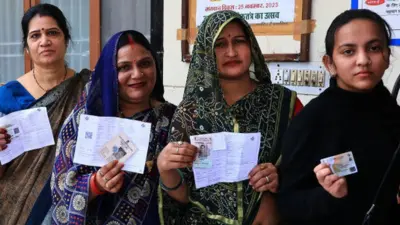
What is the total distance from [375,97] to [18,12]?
185 inches

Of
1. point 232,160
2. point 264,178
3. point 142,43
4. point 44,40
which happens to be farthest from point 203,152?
point 44,40

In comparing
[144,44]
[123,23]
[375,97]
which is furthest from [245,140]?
[123,23]

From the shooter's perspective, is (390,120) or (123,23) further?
(123,23)

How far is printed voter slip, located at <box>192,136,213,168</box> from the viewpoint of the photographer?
1.87 m

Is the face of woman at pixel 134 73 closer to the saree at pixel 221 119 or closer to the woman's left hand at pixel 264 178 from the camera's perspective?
the saree at pixel 221 119

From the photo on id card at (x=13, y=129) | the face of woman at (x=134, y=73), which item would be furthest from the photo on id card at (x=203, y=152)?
the photo on id card at (x=13, y=129)

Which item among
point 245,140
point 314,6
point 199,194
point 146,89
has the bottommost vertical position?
point 199,194

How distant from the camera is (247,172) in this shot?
1.91 m

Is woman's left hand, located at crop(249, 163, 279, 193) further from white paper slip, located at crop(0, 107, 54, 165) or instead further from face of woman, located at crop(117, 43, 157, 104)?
white paper slip, located at crop(0, 107, 54, 165)

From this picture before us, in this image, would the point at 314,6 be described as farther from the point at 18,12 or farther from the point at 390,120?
the point at 18,12

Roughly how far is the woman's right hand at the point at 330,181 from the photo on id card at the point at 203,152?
42 centimetres

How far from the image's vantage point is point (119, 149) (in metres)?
2.06

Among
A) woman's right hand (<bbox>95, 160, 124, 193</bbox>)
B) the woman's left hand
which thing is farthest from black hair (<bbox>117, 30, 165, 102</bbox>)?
the woman's left hand

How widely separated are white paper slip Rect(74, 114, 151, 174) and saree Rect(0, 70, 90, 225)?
1.71 ft
